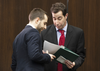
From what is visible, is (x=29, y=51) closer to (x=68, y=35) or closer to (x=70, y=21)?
(x=68, y=35)

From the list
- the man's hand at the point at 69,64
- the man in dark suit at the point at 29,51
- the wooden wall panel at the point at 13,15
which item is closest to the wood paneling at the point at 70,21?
the wooden wall panel at the point at 13,15

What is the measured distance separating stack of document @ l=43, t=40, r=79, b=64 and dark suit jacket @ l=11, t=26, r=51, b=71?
0.51 ft

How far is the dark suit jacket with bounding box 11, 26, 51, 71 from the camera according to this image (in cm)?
132

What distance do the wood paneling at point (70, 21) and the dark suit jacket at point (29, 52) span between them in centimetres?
157

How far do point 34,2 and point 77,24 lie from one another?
3.10ft

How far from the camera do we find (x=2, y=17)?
295 centimetres

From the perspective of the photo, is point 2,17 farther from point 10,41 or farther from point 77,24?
point 77,24

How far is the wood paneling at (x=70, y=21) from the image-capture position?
2.79m

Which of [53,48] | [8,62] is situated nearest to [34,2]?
[8,62]

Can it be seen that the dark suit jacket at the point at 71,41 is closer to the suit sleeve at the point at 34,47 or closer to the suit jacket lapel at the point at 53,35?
the suit jacket lapel at the point at 53,35

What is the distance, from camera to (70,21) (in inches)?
112

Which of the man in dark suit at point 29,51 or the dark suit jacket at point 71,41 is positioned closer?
the man in dark suit at point 29,51

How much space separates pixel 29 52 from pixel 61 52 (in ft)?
1.16

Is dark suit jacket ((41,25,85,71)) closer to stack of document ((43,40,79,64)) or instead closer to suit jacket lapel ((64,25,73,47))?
suit jacket lapel ((64,25,73,47))
